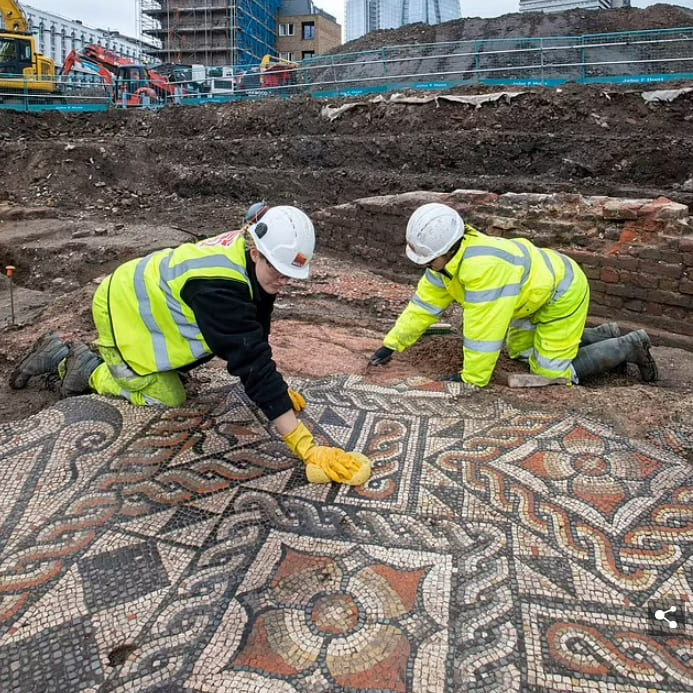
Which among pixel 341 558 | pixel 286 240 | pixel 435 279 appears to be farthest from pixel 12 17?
pixel 341 558

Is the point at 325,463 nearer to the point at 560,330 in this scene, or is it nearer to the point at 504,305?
the point at 504,305

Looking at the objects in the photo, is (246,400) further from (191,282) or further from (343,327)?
(343,327)

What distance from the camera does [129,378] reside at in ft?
11.5

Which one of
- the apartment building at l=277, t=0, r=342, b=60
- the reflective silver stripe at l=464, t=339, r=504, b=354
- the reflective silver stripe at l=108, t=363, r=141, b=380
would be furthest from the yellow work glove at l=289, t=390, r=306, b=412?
the apartment building at l=277, t=0, r=342, b=60

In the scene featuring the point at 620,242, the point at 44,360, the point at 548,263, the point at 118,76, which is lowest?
the point at 44,360

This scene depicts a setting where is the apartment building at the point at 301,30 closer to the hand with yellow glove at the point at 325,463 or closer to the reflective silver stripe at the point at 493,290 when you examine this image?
the reflective silver stripe at the point at 493,290

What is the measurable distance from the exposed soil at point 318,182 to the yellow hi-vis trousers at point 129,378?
446 mm

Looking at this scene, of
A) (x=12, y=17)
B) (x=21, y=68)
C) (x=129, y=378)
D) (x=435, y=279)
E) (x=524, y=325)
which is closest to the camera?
(x=129, y=378)

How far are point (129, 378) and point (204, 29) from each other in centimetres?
4680

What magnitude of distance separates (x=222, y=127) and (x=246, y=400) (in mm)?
14568

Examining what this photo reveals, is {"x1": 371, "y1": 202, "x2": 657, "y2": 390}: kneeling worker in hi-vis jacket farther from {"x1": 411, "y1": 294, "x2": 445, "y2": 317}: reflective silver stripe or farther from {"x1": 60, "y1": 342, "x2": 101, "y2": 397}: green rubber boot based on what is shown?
{"x1": 60, "y1": 342, "x2": 101, "y2": 397}: green rubber boot

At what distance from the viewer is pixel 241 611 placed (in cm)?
215

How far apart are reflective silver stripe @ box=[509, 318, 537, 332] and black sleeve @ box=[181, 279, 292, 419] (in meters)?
2.52

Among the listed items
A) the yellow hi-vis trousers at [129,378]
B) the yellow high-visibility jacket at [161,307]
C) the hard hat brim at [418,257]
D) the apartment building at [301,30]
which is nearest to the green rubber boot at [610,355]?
the hard hat brim at [418,257]
